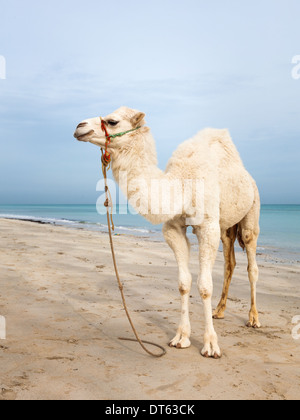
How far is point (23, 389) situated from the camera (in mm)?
2842

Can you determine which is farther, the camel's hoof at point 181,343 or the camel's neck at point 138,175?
the camel's hoof at point 181,343

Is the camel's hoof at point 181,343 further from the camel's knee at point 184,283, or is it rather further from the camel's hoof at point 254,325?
the camel's hoof at point 254,325

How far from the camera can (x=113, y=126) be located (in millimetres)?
3564

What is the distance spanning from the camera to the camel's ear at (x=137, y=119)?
11.8 ft

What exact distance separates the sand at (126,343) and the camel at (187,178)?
1.31 feet

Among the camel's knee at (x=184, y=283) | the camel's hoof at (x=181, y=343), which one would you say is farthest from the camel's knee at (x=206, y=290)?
the camel's hoof at (x=181, y=343)

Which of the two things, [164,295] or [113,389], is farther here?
[164,295]

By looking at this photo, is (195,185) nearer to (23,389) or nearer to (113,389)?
(113,389)

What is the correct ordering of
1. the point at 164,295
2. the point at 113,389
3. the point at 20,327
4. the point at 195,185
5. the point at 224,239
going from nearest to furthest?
the point at 113,389 < the point at 195,185 < the point at 20,327 < the point at 224,239 < the point at 164,295

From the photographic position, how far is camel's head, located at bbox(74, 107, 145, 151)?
11.3ft

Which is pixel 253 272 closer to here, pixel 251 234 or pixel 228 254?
pixel 228 254

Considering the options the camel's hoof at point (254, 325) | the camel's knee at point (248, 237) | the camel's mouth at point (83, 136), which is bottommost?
the camel's hoof at point (254, 325)

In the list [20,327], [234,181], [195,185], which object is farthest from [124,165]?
[20,327]
